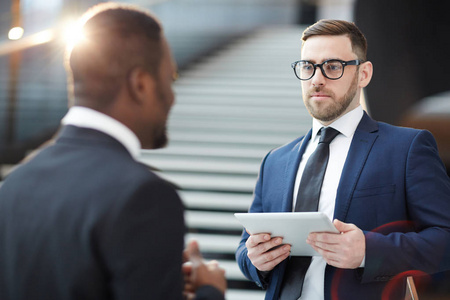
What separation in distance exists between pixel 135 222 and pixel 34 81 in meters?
4.96

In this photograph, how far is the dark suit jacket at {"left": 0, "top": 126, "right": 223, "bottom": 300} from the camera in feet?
3.81

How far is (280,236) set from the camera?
75.5 inches

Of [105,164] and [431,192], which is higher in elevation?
[105,164]

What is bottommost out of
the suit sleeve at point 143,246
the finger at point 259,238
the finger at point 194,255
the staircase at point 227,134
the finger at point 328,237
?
the staircase at point 227,134

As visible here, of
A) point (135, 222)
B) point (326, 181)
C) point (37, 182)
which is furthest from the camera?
point (326, 181)

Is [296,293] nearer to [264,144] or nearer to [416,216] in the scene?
[416,216]

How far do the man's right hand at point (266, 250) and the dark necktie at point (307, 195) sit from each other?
0.09 m

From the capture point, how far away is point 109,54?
128 centimetres

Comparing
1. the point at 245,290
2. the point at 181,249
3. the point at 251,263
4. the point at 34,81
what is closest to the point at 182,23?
the point at 34,81

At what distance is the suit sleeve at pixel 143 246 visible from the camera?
3.79 ft

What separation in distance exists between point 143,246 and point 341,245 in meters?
0.85

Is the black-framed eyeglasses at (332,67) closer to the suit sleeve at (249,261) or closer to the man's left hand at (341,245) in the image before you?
the suit sleeve at (249,261)

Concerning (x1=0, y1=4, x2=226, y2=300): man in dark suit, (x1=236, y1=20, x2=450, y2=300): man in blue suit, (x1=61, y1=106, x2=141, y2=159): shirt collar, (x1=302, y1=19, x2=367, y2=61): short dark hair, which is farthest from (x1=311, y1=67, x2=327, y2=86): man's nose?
(x1=61, y1=106, x2=141, y2=159): shirt collar

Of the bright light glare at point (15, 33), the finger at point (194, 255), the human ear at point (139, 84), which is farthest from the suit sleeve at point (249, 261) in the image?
the bright light glare at point (15, 33)
